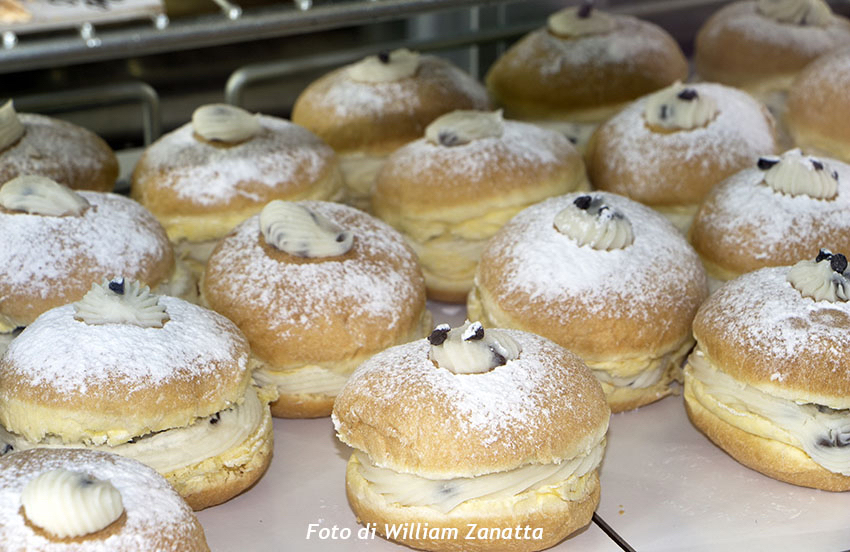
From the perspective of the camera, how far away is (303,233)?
266 centimetres

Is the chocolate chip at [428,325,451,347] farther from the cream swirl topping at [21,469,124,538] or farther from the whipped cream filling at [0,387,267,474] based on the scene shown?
the cream swirl topping at [21,469,124,538]

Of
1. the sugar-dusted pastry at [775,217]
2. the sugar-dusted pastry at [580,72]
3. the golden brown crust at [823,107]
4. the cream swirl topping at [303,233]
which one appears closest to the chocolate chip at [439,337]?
the cream swirl topping at [303,233]

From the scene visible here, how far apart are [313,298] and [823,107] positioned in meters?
1.93

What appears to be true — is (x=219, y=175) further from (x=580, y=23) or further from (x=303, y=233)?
(x=580, y=23)

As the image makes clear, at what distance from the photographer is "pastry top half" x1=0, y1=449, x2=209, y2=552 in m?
1.74

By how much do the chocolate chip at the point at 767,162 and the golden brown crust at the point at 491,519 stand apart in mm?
1195

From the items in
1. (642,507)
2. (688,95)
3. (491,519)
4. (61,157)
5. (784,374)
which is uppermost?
(688,95)

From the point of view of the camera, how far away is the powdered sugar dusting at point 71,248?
101 inches

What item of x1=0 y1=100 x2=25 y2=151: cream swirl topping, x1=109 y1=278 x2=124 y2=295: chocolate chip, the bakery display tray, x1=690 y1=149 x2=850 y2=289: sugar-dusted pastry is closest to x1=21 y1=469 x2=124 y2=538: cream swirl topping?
the bakery display tray

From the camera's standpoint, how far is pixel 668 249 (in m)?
2.72

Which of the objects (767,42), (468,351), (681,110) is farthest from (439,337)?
(767,42)

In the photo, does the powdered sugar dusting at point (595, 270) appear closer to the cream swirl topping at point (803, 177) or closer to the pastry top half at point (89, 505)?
the cream swirl topping at point (803, 177)

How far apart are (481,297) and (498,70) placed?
136 cm

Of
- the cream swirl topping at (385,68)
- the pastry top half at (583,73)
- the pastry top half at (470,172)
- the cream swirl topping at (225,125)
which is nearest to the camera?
the pastry top half at (470,172)
